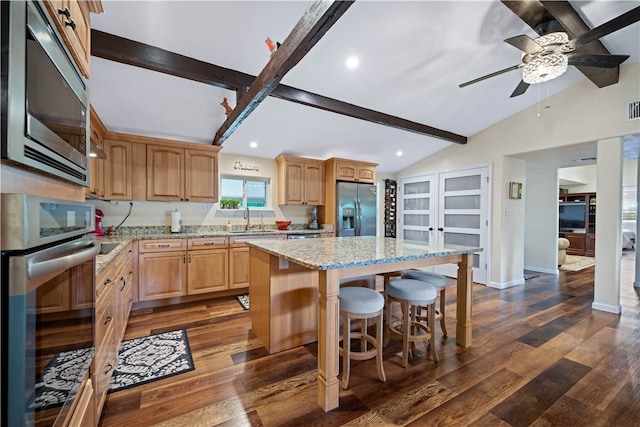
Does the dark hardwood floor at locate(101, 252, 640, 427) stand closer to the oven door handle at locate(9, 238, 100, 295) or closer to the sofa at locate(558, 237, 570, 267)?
the oven door handle at locate(9, 238, 100, 295)

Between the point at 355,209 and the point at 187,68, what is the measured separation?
3.48 meters

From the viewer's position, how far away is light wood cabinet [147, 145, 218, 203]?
146 inches

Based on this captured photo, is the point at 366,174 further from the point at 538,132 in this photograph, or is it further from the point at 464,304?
the point at 464,304

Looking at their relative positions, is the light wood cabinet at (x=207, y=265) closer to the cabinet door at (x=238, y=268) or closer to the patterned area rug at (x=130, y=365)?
the cabinet door at (x=238, y=268)

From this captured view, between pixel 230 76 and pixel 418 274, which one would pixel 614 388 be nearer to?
pixel 418 274

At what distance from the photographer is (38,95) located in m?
0.73

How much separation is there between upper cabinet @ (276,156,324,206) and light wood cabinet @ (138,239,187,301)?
190 cm

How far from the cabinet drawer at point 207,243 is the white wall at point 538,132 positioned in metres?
4.36

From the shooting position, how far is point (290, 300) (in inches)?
95.7

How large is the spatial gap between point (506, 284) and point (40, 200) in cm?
554

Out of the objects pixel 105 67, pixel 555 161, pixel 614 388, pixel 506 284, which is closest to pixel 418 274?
pixel 614 388

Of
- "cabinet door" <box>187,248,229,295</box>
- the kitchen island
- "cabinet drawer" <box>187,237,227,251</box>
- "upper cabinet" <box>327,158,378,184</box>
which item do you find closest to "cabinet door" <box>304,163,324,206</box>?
"upper cabinet" <box>327,158,378,184</box>

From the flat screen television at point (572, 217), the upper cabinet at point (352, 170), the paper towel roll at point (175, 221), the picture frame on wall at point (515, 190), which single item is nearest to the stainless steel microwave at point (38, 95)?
the paper towel roll at point (175, 221)

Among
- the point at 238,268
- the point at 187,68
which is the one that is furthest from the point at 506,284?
the point at 187,68
